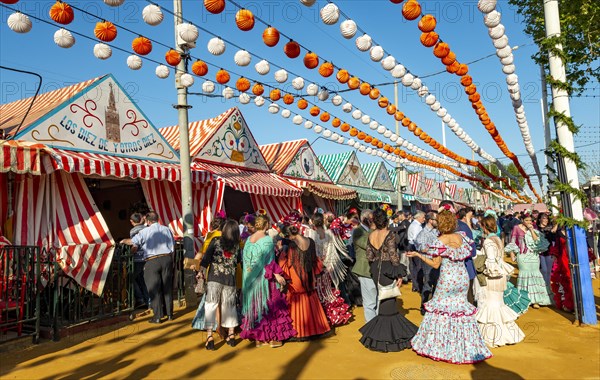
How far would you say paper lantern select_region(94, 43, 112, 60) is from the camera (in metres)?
7.68

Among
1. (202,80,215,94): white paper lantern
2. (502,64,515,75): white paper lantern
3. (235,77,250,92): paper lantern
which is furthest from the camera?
(235,77,250,92): paper lantern

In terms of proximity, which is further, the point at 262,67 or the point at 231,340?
the point at 262,67

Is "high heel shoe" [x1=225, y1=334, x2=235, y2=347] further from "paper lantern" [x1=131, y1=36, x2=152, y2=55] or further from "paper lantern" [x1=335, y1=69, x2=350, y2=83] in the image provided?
"paper lantern" [x1=335, y1=69, x2=350, y2=83]

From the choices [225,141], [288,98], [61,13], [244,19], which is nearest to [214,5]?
[244,19]

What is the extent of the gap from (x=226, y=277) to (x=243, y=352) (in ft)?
3.37

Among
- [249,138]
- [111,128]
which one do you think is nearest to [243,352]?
[111,128]

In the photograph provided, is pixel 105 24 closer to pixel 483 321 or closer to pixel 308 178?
pixel 483 321

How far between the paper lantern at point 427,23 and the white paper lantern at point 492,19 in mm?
978

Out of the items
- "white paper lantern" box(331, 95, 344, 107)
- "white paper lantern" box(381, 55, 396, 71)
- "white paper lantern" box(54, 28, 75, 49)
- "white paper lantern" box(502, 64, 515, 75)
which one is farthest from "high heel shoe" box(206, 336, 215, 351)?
"white paper lantern" box(502, 64, 515, 75)

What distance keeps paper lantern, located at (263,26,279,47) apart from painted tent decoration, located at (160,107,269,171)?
5.07 m

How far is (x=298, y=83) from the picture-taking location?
1012cm

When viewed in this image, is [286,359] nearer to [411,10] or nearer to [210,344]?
[210,344]

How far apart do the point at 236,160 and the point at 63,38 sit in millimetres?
6856

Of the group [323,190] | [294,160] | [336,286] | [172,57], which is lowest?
[336,286]
